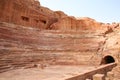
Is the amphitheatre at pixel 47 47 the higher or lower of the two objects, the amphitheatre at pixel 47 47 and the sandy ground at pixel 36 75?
the higher

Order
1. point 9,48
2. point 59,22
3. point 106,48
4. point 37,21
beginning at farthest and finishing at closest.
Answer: point 59,22 → point 37,21 → point 106,48 → point 9,48

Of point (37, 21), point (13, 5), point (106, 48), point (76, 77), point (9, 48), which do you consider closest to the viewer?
point (76, 77)

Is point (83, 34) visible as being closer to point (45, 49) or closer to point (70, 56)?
point (70, 56)

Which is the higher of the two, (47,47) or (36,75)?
(47,47)

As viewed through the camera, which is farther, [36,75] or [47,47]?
[47,47]

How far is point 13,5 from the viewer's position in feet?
71.5

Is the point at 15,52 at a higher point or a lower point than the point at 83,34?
lower

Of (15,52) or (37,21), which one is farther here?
(37,21)

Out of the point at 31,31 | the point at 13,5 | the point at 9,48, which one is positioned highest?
the point at 13,5

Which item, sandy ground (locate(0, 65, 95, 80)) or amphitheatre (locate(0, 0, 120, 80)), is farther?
amphitheatre (locate(0, 0, 120, 80))

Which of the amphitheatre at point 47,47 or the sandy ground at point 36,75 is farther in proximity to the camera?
the amphitheatre at point 47,47

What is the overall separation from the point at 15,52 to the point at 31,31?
4.97 m

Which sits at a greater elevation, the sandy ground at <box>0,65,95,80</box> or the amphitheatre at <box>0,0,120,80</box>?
the amphitheatre at <box>0,0,120,80</box>

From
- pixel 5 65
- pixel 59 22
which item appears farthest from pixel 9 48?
pixel 59 22
